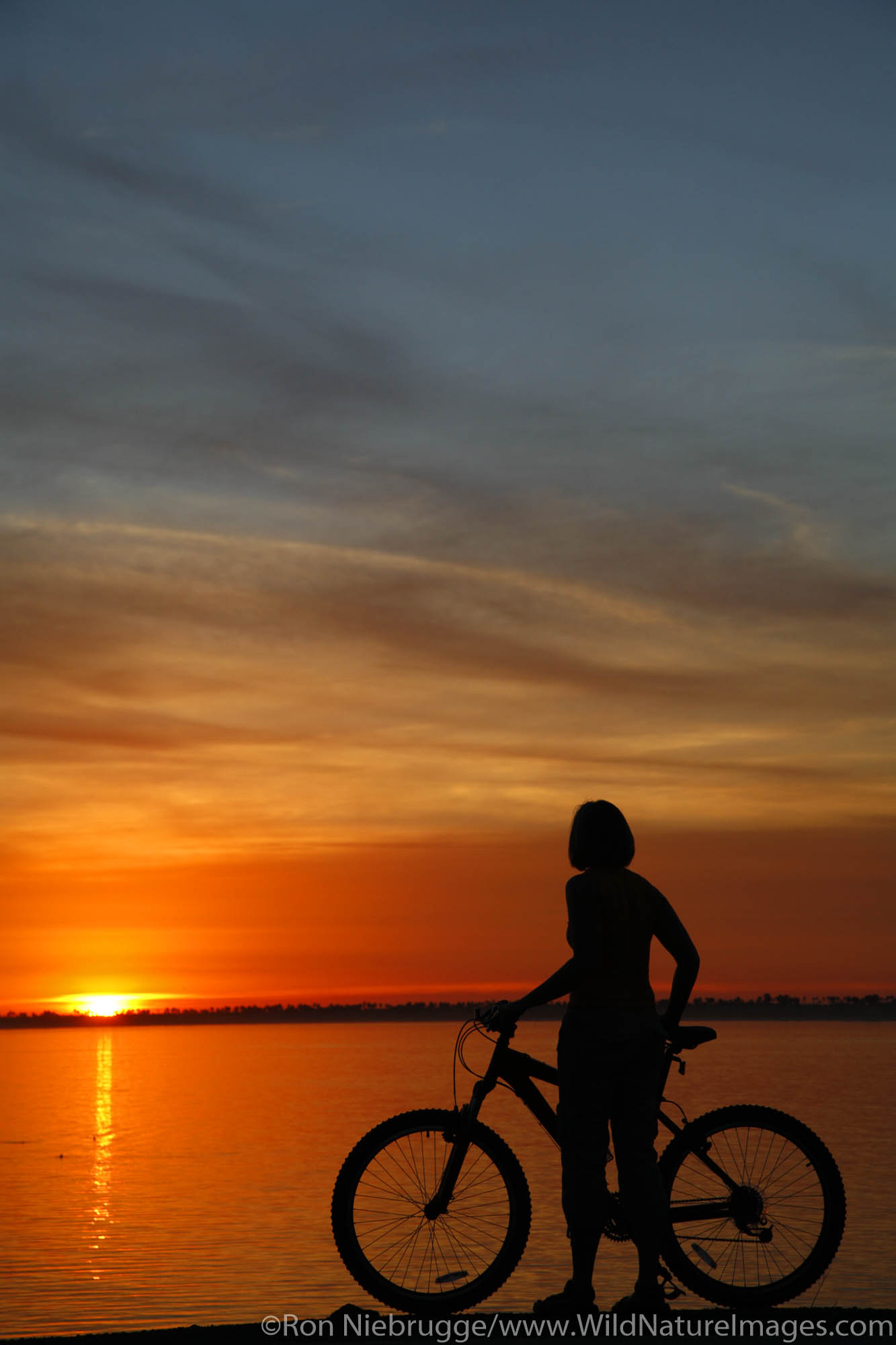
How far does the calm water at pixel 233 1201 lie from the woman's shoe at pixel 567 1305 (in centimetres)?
1137

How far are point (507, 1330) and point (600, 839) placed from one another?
2.30 meters

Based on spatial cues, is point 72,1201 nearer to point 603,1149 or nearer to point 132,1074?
point 603,1149

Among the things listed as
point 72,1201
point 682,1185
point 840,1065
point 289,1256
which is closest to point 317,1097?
point 72,1201

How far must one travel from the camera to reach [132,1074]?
15675 cm

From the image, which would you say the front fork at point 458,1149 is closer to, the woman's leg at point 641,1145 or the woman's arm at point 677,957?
the woman's leg at point 641,1145

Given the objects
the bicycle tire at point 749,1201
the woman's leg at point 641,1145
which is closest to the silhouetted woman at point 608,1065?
the woman's leg at point 641,1145

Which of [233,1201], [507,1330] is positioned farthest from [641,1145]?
[233,1201]

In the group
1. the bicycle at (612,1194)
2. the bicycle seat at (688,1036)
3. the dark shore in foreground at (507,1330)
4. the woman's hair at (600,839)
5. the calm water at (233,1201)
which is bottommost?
the calm water at (233,1201)

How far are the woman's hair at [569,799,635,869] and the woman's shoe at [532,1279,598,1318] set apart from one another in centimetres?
197

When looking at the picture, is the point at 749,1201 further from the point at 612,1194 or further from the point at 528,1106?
the point at 528,1106

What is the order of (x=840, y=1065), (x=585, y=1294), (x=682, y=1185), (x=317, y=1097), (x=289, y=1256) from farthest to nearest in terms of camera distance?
1. (x=840, y=1065)
2. (x=317, y=1097)
3. (x=682, y=1185)
4. (x=289, y=1256)
5. (x=585, y=1294)

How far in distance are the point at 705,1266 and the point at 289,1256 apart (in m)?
20.9

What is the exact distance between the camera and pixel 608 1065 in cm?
653

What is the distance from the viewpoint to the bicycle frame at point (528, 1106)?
6805mm
